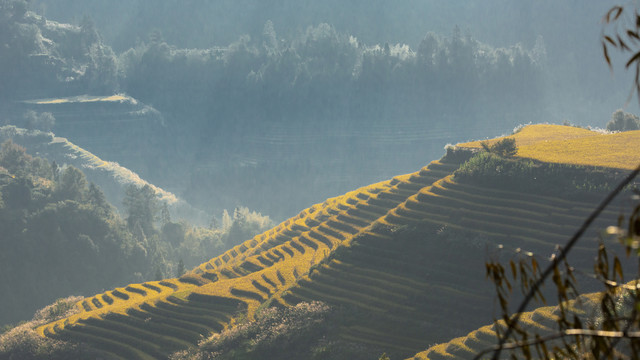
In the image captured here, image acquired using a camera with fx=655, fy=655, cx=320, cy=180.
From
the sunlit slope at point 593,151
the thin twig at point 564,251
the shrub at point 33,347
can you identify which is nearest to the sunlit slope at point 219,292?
the shrub at point 33,347

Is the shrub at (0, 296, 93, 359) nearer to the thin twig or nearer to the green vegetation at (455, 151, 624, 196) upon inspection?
the green vegetation at (455, 151, 624, 196)

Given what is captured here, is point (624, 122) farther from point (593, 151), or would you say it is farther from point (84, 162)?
point (84, 162)

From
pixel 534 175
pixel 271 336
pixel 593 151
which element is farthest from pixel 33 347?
pixel 593 151

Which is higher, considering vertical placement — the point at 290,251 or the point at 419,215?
the point at 419,215

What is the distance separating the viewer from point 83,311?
51000 millimetres

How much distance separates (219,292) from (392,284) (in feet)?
45.1

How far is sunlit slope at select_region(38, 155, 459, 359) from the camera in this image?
43469 mm

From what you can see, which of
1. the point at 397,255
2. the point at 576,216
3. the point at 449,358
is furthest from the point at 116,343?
the point at 576,216

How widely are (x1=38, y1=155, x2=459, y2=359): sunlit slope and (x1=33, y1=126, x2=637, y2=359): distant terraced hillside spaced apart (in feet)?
0.36

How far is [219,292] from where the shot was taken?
155ft

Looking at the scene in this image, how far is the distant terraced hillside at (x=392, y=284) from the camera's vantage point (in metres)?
38.0

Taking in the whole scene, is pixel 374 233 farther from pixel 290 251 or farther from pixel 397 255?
pixel 290 251

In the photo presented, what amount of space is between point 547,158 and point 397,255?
12.8 meters

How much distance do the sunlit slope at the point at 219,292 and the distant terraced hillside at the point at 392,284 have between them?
0.36ft
